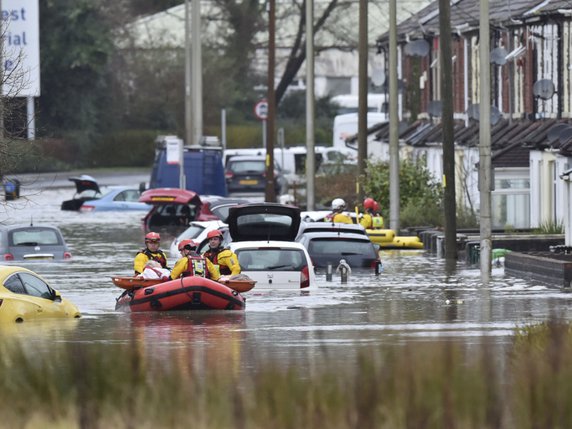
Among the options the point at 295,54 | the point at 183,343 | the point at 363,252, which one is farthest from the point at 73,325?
the point at 295,54

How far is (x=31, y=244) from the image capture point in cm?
4056

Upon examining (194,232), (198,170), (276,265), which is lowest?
(276,265)

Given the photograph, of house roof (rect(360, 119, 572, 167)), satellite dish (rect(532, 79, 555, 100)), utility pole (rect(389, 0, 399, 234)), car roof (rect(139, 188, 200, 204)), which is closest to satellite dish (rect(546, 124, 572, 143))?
house roof (rect(360, 119, 572, 167))

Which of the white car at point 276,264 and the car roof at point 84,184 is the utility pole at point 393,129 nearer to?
the white car at point 276,264

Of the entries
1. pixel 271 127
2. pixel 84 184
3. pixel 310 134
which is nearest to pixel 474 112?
pixel 310 134

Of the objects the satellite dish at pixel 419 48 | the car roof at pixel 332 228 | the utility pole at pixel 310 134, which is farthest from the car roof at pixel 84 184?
the car roof at pixel 332 228

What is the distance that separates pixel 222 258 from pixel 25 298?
3.52m

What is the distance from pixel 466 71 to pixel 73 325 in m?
33.2

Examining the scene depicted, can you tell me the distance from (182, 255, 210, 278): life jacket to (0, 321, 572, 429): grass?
39.4ft

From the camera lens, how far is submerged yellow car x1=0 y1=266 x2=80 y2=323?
81.4 ft

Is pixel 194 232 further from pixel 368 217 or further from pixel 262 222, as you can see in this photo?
pixel 368 217

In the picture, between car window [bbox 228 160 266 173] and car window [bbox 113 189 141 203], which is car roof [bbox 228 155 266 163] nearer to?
car window [bbox 228 160 266 173]

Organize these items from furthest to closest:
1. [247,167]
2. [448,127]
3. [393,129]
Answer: [247,167], [393,129], [448,127]

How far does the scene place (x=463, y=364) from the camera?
1368cm
